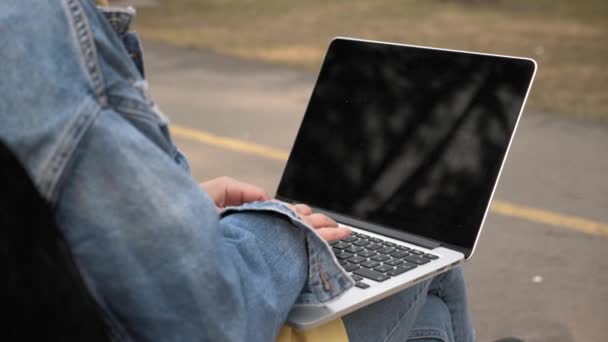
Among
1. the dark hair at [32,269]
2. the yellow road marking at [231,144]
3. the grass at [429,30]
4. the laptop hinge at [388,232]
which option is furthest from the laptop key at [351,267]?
the grass at [429,30]

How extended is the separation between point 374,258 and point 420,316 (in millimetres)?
264

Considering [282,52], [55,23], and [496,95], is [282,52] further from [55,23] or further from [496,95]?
[55,23]

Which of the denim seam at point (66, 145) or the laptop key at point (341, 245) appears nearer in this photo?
the denim seam at point (66, 145)

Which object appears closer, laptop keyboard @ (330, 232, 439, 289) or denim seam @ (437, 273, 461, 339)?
laptop keyboard @ (330, 232, 439, 289)

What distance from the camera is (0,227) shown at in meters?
1.06

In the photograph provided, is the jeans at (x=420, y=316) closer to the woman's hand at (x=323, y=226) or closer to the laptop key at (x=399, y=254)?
the laptop key at (x=399, y=254)

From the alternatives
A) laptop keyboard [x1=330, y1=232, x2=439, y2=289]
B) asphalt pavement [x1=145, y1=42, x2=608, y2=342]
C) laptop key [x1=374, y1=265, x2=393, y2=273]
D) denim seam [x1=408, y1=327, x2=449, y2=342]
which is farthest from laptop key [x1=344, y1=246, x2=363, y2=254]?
asphalt pavement [x1=145, y1=42, x2=608, y2=342]

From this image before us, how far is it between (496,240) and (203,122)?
93.7 inches

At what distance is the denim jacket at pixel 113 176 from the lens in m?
1.09

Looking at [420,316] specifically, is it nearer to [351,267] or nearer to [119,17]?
[351,267]

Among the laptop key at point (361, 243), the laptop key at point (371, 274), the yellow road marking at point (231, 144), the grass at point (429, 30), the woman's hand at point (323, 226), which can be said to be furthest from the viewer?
the grass at point (429, 30)

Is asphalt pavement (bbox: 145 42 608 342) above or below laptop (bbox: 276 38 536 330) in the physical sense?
below

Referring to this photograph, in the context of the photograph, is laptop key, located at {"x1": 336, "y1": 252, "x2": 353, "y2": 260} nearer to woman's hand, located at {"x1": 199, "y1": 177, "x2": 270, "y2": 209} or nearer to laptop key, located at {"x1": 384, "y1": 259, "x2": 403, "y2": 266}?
laptop key, located at {"x1": 384, "y1": 259, "x2": 403, "y2": 266}

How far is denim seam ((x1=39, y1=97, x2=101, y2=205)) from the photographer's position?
1077 mm
